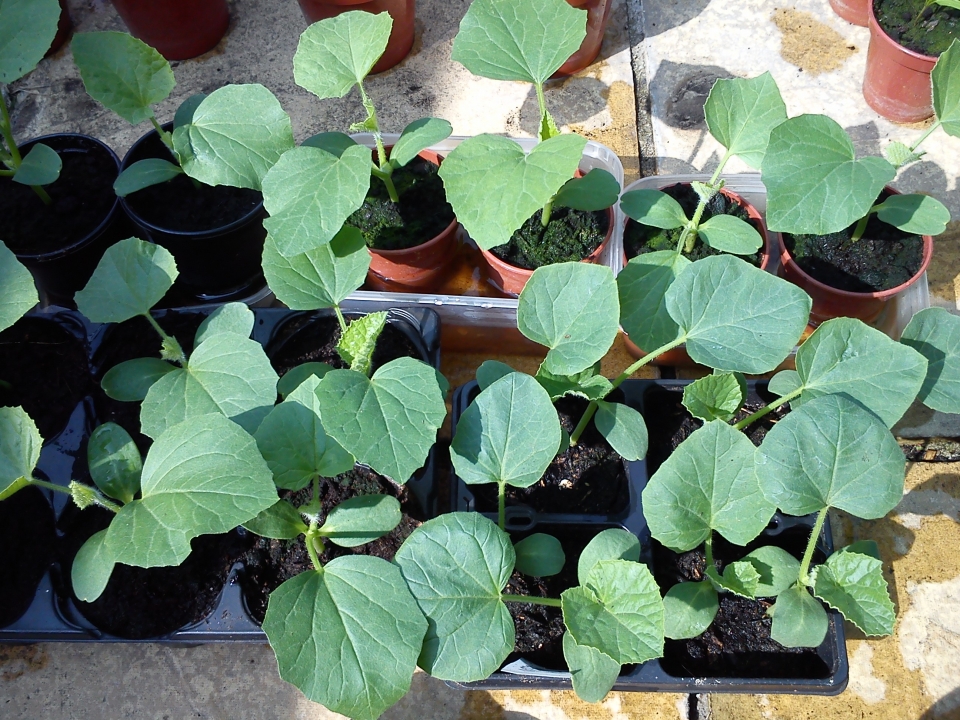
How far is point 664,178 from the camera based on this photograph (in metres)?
1.45

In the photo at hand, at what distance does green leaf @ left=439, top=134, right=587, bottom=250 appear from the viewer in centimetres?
101

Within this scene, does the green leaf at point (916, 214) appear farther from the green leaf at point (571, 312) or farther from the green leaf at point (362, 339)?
the green leaf at point (362, 339)

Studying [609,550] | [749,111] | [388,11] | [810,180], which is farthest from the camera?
[388,11]

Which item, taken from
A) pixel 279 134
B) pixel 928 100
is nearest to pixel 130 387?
pixel 279 134

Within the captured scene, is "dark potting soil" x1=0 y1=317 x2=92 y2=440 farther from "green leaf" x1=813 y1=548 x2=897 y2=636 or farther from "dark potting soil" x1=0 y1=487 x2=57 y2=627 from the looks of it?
"green leaf" x1=813 y1=548 x2=897 y2=636

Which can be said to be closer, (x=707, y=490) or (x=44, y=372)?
(x=707, y=490)

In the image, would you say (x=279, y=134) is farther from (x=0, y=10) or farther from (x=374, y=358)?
(x=0, y=10)

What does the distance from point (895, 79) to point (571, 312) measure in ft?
3.51

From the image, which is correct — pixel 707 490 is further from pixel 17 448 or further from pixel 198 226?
pixel 198 226

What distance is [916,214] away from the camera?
127 centimetres

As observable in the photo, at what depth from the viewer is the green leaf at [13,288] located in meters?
0.98

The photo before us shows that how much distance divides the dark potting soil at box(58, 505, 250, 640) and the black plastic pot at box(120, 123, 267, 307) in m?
0.53

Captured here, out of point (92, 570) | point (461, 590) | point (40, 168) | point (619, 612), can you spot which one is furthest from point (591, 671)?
point (40, 168)

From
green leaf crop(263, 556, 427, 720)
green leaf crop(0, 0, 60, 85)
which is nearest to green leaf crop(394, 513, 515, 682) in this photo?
green leaf crop(263, 556, 427, 720)
